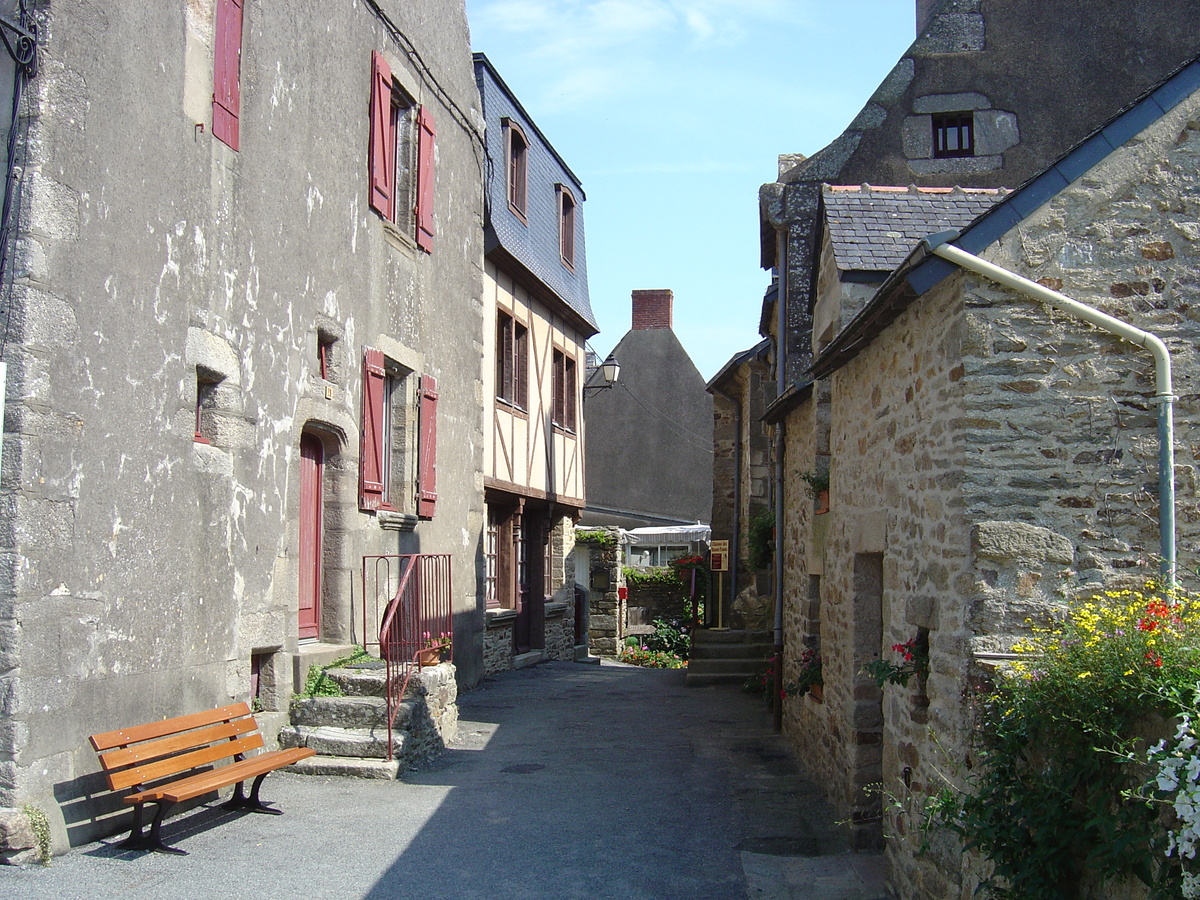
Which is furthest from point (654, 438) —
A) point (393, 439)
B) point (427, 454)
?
point (393, 439)

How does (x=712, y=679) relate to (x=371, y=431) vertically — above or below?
below

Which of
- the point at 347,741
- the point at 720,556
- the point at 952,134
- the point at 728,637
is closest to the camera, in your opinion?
the point at 347,741

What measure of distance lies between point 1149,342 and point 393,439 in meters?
6.74

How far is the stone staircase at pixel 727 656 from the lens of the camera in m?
13.1

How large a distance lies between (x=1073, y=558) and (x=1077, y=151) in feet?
5.97

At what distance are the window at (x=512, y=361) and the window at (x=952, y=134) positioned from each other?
5355mm

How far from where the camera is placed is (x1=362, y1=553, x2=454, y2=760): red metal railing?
7.57 metres

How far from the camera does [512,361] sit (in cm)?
1340

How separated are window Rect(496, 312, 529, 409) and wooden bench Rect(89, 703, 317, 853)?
22.6 feet

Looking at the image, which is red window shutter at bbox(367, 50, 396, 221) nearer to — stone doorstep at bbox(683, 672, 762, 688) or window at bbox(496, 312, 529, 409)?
window at bbox(496, 312, 529, 409)

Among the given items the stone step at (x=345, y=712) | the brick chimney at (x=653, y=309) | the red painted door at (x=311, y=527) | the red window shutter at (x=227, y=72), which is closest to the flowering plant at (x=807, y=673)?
the stone step at (x=345, y=712)

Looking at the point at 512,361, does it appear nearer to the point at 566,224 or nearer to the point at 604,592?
the point at 566,224

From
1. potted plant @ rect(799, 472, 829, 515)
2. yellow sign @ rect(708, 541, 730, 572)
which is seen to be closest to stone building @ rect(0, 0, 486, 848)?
potted plant @ rect(799, 472, 829, 515)

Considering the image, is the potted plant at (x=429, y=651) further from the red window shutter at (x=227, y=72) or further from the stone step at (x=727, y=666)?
the stone step at (x=727, y=666)
